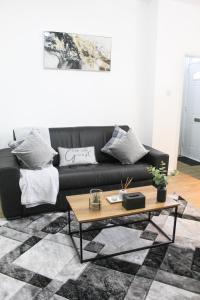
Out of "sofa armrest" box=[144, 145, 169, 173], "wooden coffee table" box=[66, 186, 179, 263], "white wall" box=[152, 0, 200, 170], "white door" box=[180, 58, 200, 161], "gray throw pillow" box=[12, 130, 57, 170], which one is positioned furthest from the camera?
"white door" box=[180, 58, 200, 161]

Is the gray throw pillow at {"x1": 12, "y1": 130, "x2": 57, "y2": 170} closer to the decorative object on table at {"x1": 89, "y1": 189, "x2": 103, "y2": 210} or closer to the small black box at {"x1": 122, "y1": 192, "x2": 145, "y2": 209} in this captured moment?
the decorative object on table at {"x1": 89, "y1": 189, "x2": 103, "y2": 210}

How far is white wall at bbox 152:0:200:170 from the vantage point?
4016mm

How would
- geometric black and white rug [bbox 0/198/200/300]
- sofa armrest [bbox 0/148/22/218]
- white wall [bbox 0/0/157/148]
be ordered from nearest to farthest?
geometric black and white rug [bbox 0/198/200/300] → sofa armrest [bbox 0/148/22/218] → white wall [bbox 0/0/157/148]

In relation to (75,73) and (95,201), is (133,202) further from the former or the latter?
(75,73)

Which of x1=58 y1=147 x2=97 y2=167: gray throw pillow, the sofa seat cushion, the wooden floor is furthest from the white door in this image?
x1=58 y1=147 x2=97 y2=167: gray throw pillow

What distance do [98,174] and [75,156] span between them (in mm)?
481

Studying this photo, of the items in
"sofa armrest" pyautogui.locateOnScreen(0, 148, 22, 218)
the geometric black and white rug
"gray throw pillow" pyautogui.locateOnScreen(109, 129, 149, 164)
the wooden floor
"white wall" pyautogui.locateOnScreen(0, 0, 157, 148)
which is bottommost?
the geometric black and white rug

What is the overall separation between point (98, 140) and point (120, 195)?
1.47 meters

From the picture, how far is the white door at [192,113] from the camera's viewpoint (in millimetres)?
5297

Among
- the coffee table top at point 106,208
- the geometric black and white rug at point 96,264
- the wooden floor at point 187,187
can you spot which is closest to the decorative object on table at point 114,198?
the coffee table top at point 106,208

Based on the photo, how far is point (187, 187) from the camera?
3891 millimetres

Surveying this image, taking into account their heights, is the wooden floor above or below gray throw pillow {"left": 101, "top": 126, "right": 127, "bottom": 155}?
below

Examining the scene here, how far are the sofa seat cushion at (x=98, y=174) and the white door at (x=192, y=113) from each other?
2.50 metres

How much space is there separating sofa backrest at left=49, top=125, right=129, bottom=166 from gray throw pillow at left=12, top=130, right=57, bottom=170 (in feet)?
1.25
